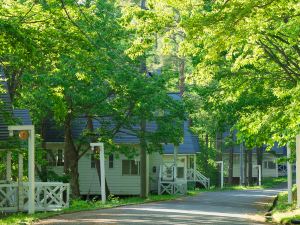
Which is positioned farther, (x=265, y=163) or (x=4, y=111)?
(x=265, y=163)

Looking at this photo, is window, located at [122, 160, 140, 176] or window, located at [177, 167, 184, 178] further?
window, located at [177, 167, 184, 178]

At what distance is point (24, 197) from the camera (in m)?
24.9

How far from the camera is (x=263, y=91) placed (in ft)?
Answer: 84.8

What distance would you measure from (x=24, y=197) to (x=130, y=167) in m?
18.8

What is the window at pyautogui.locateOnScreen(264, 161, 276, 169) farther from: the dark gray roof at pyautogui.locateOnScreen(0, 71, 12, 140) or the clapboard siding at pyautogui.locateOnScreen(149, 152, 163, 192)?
the dark gray roof at pyautogui.locateOnScreen(0, 71, 12, 140)

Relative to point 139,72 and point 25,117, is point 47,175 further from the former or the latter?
point 139,72

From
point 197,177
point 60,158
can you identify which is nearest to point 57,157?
point 60,158

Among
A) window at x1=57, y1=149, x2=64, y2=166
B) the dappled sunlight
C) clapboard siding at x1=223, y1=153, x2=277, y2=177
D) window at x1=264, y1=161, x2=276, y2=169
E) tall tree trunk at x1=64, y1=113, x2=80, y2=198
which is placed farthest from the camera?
window at x1=264, y1=161, x2=276, y2=169

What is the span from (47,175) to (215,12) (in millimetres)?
18184

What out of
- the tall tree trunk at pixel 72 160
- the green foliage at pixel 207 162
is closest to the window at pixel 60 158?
the tall tree trunk at pixel 72 160

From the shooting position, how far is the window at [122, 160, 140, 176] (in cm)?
4328

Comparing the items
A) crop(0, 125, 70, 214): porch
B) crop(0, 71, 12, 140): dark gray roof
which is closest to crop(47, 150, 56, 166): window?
crop(0, 71, 12, 140): dark gray roof

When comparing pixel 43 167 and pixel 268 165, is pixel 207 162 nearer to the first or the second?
pixel 268 165

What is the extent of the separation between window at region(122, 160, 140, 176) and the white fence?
18023mm
